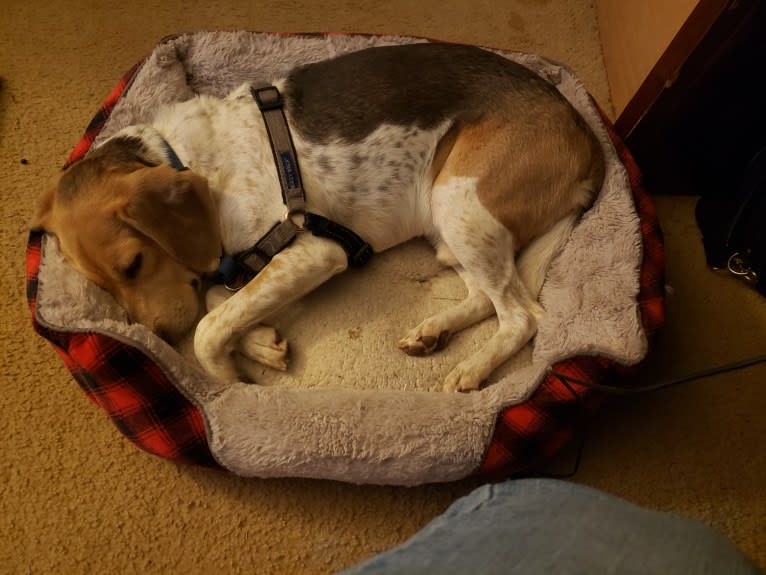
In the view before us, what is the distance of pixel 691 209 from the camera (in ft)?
9.29

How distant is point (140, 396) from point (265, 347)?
470 millimetres

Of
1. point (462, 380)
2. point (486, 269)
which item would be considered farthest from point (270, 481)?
point (486, 269)

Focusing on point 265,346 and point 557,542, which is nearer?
point 557,542

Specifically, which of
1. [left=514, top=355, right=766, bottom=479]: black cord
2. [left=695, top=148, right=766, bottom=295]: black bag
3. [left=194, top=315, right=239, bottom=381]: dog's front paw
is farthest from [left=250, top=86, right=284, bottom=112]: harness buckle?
[left=695, top=148, right=766, bottom=295]: black bag

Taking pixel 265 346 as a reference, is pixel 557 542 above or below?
above

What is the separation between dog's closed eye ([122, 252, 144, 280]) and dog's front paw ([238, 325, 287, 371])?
443 millimetres

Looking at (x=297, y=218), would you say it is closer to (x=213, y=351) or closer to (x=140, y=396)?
(x=213, y=351)

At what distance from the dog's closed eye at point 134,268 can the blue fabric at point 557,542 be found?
49.0 inches

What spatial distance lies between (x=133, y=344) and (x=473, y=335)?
1238 mm

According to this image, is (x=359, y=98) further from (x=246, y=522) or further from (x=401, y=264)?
(x=246, y=522)

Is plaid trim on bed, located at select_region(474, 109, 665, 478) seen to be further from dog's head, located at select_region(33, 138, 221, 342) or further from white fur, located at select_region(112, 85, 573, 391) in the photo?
dog's head, located at select_region(33, 138, 221, 342)

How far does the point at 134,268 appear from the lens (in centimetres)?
196

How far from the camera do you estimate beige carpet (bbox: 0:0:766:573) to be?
6.48 ft

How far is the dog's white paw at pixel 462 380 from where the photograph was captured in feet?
6.89
